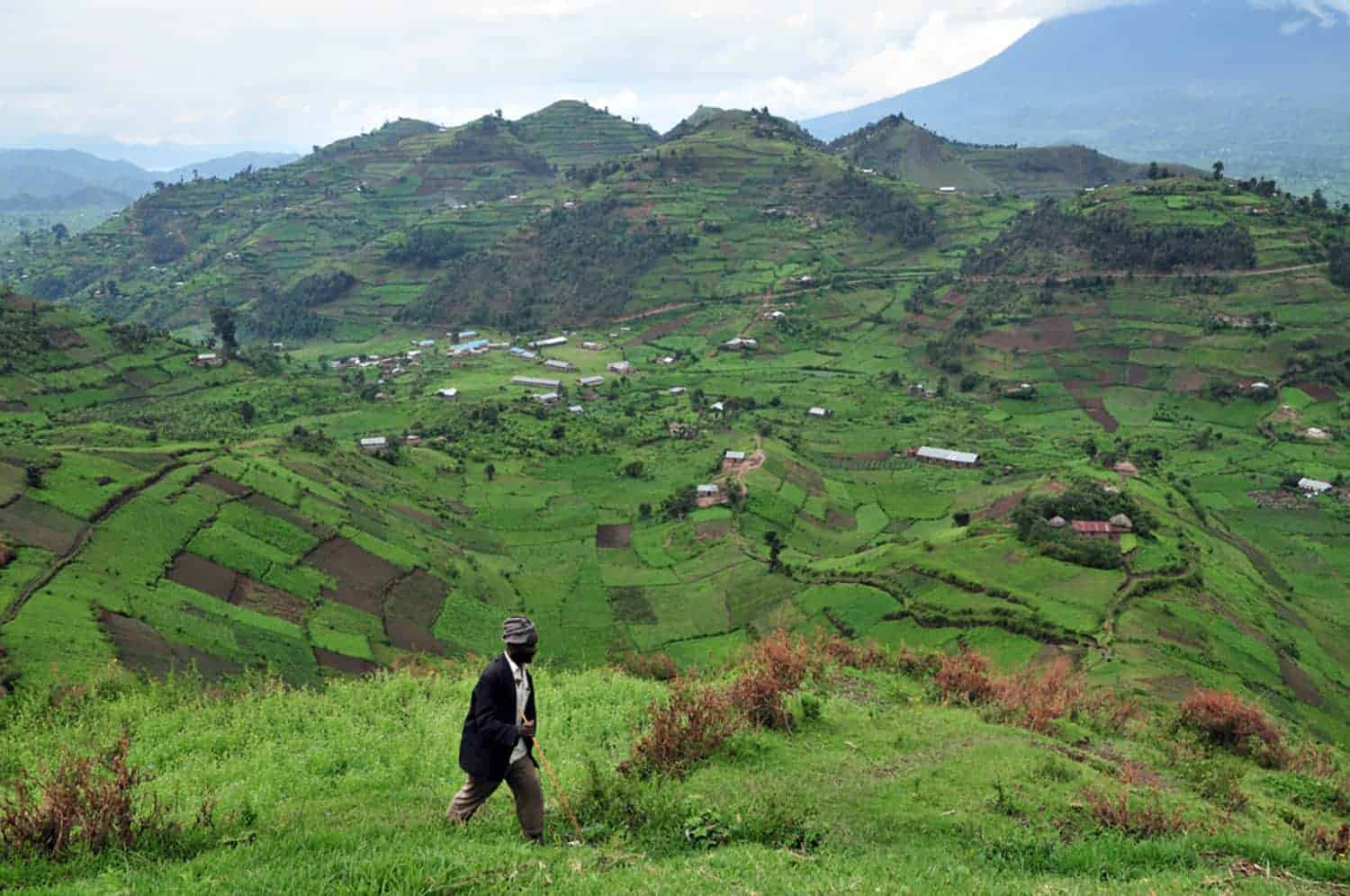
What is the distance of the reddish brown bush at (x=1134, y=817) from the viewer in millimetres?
9664

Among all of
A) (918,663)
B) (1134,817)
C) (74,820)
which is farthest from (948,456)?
(74,820)

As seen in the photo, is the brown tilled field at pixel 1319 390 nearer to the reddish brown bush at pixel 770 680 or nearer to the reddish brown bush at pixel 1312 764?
the reddish brown bush at pixel 1312 764

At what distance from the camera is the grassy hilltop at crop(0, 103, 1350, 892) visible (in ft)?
→ 89.5

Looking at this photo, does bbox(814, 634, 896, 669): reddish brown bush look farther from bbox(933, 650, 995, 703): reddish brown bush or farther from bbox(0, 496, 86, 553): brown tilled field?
bbox(0, 496, 86, 553): brown tilled field

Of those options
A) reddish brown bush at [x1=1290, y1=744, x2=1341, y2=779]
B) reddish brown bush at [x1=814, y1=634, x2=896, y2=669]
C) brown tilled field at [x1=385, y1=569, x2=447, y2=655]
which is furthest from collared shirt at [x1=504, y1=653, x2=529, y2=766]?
brown tilled field at [x1=385, y1=569, x2=447, y2=655]

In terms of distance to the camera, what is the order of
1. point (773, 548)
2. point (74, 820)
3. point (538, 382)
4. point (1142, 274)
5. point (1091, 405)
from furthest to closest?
point (538, 382), point (1142, 274), point (1091, 405), point (773, 548), point (74, 820)

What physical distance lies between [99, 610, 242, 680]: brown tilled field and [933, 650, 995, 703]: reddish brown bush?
2348cm

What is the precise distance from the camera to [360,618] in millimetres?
38562

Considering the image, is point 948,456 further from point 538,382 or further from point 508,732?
point 508,732

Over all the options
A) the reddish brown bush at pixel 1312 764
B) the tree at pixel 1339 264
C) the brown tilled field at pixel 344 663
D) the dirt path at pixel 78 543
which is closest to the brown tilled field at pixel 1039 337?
the tree at pixel 1339 264

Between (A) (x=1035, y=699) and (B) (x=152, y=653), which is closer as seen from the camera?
(A) (x=1035, y=699)

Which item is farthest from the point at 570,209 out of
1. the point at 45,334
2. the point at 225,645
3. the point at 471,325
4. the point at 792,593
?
the point at 225,645

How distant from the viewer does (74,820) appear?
7246 mm

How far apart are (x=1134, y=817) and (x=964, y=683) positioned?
729 centimetres
